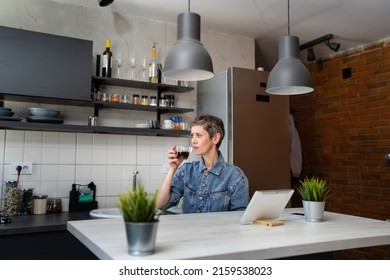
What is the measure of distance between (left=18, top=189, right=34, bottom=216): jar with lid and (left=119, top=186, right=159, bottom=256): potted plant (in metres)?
1.92

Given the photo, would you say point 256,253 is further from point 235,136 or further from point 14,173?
point 14,173

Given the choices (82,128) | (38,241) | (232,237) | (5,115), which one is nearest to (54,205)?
(38,241)

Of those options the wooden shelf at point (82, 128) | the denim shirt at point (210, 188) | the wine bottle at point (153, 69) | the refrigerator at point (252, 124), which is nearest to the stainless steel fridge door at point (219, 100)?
the refrigerator at point (252, 124)

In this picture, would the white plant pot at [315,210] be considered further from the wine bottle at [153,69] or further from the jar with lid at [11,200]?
the jar with lid at [11,200]

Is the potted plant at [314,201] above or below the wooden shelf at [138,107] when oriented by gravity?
below

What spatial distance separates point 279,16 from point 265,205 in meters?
2.32

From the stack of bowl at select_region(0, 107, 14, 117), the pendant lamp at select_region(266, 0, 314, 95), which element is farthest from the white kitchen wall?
the pendant lamp at select_region(266, 0, 314, 95)

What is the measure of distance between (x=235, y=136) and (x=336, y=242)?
1.91 m

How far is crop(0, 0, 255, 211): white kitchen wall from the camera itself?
2.76m

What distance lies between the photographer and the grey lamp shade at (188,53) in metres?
1.81

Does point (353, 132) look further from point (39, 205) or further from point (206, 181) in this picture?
point (39, 205)

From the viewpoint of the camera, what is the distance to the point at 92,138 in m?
3.01

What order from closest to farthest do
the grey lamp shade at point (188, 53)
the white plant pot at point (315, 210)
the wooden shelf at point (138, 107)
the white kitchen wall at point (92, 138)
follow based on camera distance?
the white plant pot at point (315, 210), the grey lamp shade at point (188, 53), the white kitchen wall at point (92, 138), the wooden shelf at point (138, 107)

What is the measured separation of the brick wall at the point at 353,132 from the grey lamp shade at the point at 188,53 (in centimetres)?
259
